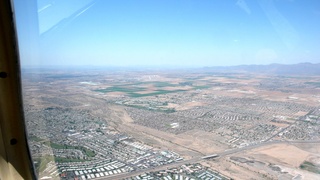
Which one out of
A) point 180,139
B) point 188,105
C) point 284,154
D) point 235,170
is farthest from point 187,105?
point 235,170

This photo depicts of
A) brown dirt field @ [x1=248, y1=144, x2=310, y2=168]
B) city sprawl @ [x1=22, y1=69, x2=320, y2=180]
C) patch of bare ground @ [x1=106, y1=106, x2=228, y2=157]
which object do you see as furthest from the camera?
patch of bare ground @ [x1=106, y1=106, x2=228, y2=157]

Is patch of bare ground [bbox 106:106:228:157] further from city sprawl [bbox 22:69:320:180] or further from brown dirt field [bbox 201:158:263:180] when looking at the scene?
brown dirt field [bbox 201:158:263:180]

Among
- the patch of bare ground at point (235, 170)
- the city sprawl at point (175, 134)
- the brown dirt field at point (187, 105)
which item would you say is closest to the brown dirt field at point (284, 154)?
the city sprawl at point (175, 134)

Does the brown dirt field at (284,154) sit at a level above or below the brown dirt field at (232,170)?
above

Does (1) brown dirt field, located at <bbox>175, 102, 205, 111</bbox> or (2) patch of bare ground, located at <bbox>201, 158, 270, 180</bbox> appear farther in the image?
(1) brown dirt field, located at <bbox>175, 102, 205, 111</bbox>

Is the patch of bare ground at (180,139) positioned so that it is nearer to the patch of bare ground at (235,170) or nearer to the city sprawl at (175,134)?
the city sprawl at (175,134)

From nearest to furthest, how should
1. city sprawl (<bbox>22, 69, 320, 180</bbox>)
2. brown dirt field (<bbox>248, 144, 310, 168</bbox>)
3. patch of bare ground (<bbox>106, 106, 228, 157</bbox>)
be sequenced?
city sprawl (<bbox>22, 69, 320, 180</bbox>) → brown dirt field (<bbox>248, 144, 310, 168</bbox>) → patch of bare ground (<bbox>106, 106, 228, 157</bbox>)

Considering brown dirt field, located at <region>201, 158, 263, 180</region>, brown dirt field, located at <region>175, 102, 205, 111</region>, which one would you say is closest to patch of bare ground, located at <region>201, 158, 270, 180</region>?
brown dirt field, located at <region>201, 158, 263, 180</region>

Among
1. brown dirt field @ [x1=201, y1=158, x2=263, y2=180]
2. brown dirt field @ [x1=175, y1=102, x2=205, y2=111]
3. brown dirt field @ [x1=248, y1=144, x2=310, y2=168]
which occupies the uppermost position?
brown dirt field @ [x1=248, y1=144, x2=310, y2=168]

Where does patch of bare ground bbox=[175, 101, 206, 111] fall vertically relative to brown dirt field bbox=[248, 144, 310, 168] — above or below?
below

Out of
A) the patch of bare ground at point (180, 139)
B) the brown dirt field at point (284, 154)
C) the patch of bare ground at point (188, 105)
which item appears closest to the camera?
the brown dirt field at point (284, 154)

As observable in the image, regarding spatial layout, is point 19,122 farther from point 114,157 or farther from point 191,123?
point 191,123
